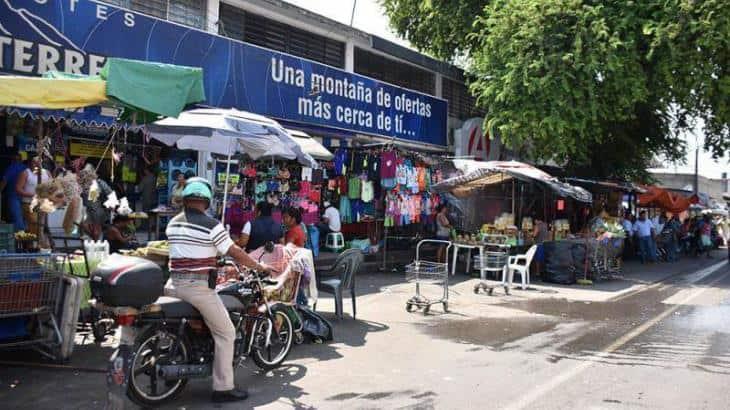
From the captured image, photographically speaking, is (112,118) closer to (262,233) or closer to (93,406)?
(262,233)

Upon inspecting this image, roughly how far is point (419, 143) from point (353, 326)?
39.1ft

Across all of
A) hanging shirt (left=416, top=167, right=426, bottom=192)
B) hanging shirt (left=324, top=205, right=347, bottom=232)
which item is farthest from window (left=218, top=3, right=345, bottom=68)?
hanging shirt (left=324, top=205, right=347, bottom=232)

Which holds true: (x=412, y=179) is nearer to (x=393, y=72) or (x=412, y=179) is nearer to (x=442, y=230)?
(x=442, y=230)

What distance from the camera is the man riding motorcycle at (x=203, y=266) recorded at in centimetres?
526

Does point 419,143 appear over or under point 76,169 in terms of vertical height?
over

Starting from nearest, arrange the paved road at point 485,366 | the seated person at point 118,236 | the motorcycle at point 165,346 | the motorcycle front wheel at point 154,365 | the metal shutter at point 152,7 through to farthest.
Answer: the motorcycle at point 165,346 < the motorcycle front wheel at point 154,365 < the paved road at point 485,366 < the seated person at point 118,236 < the metal shutter at point 152,7

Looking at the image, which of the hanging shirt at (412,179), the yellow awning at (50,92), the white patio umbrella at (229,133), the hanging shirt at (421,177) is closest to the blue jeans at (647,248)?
the hanging shirt at (421,177)

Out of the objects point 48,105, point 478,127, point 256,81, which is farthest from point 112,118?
point 478,127

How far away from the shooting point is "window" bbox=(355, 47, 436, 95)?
19812mm

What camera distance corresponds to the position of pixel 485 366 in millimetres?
6828

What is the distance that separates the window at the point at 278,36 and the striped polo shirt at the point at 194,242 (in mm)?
10053

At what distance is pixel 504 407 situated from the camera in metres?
5.38

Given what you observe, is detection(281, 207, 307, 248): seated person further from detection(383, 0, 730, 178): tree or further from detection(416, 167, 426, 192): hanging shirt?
detection(383, 0, 730, 178): tree

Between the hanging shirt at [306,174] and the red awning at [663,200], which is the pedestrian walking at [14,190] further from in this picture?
the red awning at [663,200]
